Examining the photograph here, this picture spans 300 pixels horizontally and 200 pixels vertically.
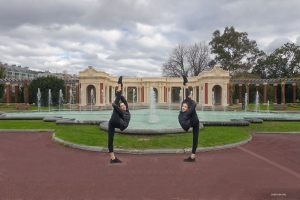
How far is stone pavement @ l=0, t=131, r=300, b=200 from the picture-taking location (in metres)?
4.33

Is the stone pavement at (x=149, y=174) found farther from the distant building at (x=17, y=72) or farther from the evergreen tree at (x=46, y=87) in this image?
the distant building at (x=17, y=72)

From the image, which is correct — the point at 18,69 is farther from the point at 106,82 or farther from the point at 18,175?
the point at 18,175

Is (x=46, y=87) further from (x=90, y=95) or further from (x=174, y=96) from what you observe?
(x=174, y=96)

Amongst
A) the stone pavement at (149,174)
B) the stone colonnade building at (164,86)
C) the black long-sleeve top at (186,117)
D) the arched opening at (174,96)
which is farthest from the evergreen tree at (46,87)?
the black long-sleeve top at (186,117)

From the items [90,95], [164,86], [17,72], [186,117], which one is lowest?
[186,117]

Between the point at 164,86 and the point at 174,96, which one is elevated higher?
the point at 164,86

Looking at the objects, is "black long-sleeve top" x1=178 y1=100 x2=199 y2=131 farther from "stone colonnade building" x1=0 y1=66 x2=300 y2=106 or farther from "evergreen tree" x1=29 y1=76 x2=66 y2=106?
"evergreen tree" x1=29 y1=76 x2=66 y2=106

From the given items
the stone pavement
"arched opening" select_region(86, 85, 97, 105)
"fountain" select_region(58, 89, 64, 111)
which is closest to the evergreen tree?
"fountain" select_region(58, 89, 64, 111)

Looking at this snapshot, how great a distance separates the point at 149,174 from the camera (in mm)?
5387

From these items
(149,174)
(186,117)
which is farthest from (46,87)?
Answer: (186,117)

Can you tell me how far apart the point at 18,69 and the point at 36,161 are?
399 feet

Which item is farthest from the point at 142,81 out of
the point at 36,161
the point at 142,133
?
the point at 36,161

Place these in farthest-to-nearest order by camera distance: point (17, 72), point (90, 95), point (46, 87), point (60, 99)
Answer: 1. point (17, 72)
2. point (90, 95)
3. point (60, 99)
4. point (46, 87)

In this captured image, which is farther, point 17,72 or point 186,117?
point 17,72
